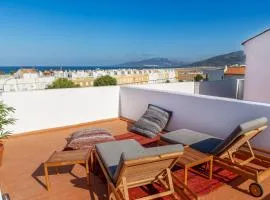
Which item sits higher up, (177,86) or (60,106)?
(177,86)

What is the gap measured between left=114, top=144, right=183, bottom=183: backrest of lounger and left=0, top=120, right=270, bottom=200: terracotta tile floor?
0.67 metres

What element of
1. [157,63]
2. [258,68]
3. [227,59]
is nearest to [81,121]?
[258,68]

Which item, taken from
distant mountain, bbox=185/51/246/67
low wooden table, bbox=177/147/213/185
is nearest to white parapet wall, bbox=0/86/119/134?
low wooden table, bbox=177/147/213/185

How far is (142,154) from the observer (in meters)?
2.20

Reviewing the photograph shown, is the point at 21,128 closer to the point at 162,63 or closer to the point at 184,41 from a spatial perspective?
the point at 184,41

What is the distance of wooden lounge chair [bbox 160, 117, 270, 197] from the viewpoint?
2.86 meters

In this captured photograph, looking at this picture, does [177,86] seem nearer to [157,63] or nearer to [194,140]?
[194,140]

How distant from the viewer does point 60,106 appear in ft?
19.7

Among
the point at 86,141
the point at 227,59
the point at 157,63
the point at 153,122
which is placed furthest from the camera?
the point at 157,63

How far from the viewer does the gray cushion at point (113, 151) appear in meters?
2.81

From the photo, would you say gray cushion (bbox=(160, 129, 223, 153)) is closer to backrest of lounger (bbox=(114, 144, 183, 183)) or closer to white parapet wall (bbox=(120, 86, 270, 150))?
white parapet wall (bbox=(120, 86, 270, 150))

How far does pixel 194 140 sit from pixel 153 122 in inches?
59.1

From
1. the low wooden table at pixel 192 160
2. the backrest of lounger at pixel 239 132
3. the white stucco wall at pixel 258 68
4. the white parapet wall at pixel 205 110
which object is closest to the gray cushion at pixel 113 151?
the low wooden table at pixel 192 160

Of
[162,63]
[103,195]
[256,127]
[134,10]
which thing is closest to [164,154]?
[103,195]
